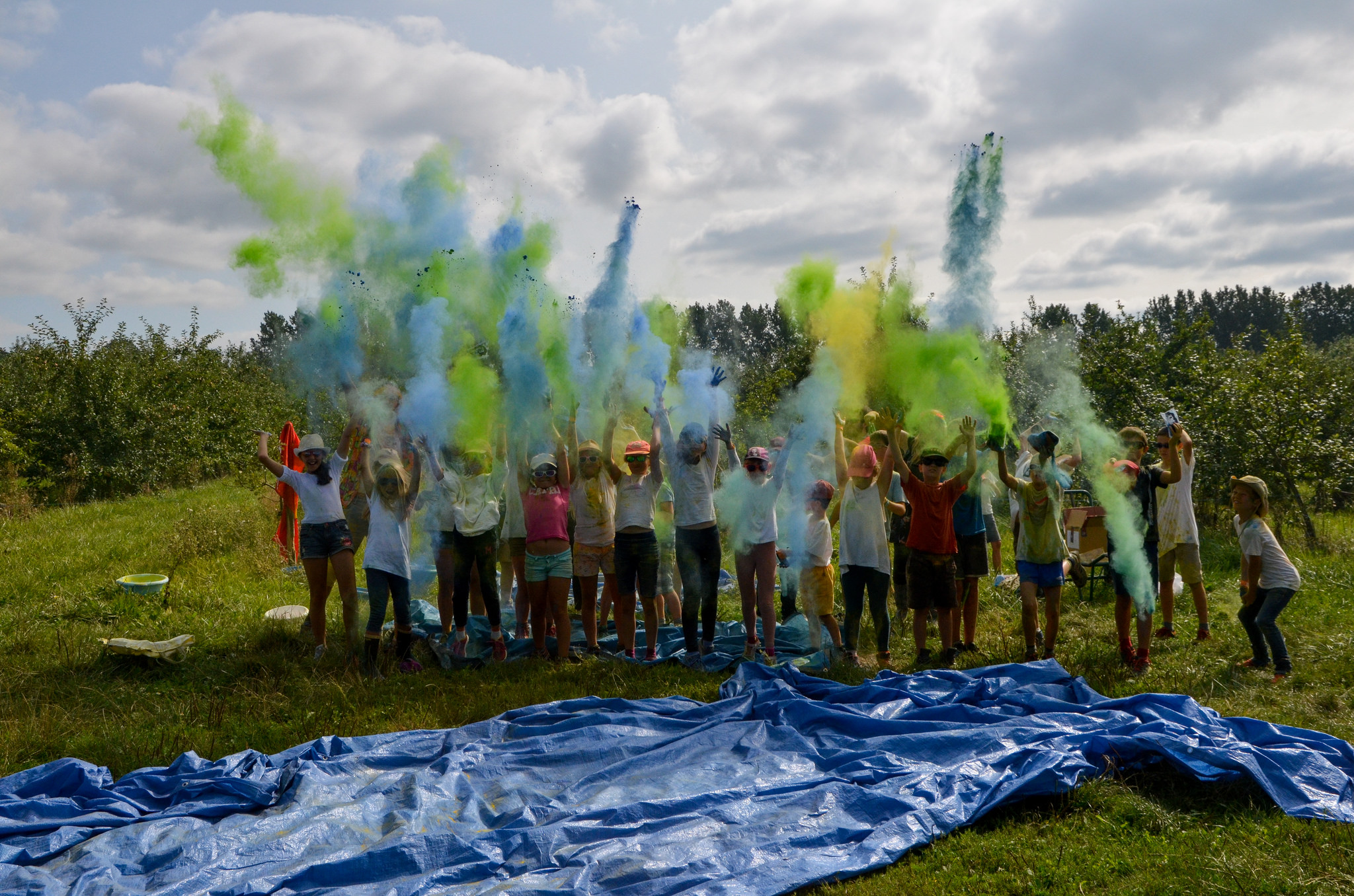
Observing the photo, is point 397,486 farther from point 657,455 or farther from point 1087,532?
point 1087,532

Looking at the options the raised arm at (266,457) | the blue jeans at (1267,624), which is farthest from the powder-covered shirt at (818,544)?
the raised arm at (266,457)

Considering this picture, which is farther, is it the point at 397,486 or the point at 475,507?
the point at 475,507

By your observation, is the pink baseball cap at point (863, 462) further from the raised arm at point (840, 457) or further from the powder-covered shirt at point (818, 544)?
the powder-covered shirt at point (818, 544)

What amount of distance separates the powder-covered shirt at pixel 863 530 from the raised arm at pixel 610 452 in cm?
Answer: 202

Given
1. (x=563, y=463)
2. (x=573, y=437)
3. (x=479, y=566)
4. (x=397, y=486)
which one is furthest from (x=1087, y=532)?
(x=397, y=486)

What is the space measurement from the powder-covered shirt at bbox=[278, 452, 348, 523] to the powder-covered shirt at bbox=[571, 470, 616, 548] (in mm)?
1995

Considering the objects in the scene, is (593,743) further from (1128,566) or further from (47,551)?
(47,551)

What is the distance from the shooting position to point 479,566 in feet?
25.3

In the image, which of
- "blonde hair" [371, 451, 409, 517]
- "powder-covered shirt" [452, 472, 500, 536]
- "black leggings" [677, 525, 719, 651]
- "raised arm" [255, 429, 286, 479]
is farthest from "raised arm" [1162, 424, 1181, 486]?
"raised arm" [255, 429, 286, 479]

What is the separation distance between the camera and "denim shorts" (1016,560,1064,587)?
24.2ft

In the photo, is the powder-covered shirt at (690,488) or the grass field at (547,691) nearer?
the grass field at (547,691)

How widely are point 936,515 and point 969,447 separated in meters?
0.65

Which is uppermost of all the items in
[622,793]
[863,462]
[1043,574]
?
[863,462]

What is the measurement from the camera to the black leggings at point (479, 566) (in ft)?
24.9
